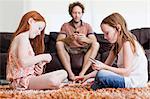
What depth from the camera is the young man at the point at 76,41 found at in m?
2.61

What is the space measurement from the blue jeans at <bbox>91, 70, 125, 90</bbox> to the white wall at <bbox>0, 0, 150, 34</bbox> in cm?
193

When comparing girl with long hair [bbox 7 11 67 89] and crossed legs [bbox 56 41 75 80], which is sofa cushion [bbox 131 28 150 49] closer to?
crossed legs [bbox 56 41 75 80]

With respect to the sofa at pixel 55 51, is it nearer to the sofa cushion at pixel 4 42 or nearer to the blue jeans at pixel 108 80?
the sofa cushion at pixel 4 42

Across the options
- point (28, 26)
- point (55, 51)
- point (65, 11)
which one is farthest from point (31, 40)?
point (65, 11)

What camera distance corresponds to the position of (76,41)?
2.70 m

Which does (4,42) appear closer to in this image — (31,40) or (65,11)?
(65,11)

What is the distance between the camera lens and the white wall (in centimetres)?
354

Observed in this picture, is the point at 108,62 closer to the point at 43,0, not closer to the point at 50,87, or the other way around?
the point at 50,87

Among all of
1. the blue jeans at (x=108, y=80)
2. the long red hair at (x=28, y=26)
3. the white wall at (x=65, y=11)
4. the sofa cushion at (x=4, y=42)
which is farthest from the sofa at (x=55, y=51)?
the blue jeans at (x=108, y=80)

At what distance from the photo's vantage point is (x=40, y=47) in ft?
A: 6.33

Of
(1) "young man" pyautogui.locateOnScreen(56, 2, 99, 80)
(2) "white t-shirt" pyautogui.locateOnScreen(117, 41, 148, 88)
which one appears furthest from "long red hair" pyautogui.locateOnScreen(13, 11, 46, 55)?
(1) "young man" pyautogui.locateOnScreen(56, 2, 99, 80)

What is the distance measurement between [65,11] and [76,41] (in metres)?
0.93

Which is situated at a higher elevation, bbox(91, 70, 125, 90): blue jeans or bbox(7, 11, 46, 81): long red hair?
bbox(7, 11, 46, 81): long red hair

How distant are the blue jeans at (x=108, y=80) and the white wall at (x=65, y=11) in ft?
6.32
